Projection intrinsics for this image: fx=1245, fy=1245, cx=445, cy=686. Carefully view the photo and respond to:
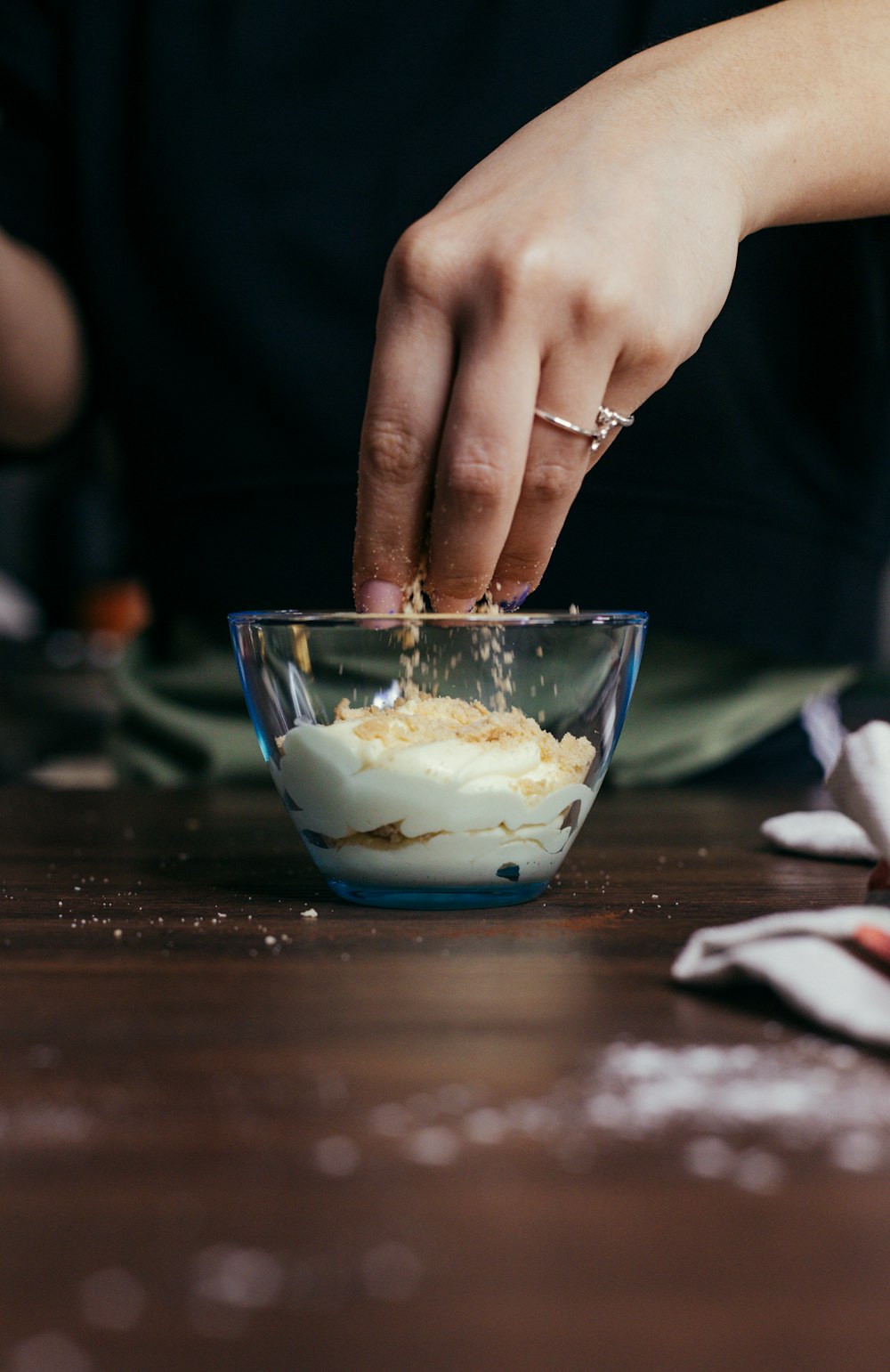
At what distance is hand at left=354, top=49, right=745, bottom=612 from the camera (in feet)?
1.72

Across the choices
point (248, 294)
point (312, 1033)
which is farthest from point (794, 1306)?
point (248, 294)

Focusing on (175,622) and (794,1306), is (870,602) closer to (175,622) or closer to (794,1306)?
(175,622)

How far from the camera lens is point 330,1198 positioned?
254 millimetres

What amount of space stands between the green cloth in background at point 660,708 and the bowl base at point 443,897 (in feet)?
1.82

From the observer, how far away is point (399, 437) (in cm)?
55

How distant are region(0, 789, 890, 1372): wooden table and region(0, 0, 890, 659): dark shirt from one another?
1.87 ft

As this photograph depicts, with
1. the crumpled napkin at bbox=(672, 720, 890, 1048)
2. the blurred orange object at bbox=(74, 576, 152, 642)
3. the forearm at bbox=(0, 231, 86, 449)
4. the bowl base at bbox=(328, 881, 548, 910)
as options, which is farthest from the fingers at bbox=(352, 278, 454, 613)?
the blurred orange object at bbox=(74, 576, 152, 642)

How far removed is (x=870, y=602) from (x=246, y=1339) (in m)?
1.04

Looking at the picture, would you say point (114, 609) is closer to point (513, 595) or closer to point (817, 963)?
point (513, 595)

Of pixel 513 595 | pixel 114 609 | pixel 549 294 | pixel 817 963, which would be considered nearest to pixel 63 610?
pixel 114 609

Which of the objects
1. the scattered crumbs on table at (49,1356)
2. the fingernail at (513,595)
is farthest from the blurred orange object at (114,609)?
the scattered crumbs on table at (49,1356)

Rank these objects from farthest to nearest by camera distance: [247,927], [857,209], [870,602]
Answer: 1. [870,602]
2. [857,209]
3. [247,927]

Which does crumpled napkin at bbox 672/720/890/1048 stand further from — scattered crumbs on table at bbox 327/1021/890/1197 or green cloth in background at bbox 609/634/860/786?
green cloth in background at bbox 609/634/860/786

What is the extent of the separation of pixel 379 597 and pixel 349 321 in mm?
541
